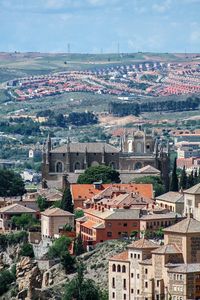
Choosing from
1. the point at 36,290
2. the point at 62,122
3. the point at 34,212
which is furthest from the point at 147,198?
the point at 62,122

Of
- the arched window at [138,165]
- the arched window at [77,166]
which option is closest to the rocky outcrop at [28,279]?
the arched window at [138,165]

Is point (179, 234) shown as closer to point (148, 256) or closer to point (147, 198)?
point (148, 256)

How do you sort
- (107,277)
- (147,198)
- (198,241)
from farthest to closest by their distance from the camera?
(147,198)
(107,277)
(198,241)

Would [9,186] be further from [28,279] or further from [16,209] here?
[28,279]

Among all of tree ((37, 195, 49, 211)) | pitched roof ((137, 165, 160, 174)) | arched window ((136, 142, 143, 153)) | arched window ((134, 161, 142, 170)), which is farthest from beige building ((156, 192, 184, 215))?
arched window ((136, 142, 143, 153))

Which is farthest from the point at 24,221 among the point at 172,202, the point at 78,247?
the point at 78,247

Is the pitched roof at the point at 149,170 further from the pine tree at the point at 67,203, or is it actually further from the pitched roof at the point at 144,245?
the pitched roof at the point at 144,245

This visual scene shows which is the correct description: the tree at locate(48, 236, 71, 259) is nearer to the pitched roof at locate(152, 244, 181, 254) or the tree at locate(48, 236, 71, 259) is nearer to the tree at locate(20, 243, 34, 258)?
the tree at locate(20, 243, 34, 258)
